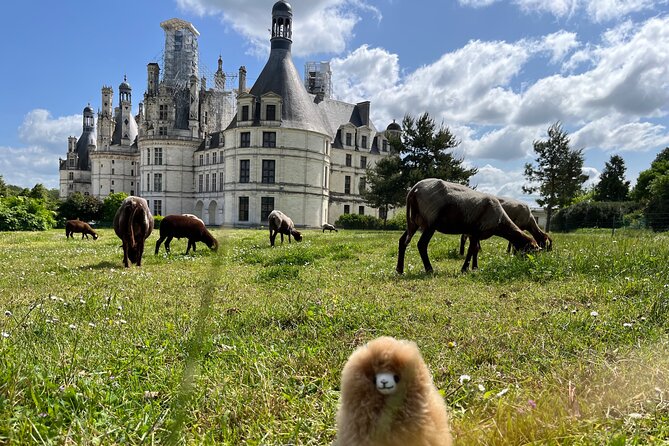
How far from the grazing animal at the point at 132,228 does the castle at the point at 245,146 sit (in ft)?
104

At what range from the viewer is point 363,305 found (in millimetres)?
4859

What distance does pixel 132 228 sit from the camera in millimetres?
11312

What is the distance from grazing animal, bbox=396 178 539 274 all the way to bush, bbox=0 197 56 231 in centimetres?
4066

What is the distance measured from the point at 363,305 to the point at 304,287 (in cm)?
215

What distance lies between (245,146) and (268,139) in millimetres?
3354

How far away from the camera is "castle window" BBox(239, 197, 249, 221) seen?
56.9 metres

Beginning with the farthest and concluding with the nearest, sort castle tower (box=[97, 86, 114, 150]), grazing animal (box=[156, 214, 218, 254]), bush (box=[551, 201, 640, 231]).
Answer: castle tower (box=[97, 86, 114, 150]), bush (box=[551, 201, 640, 231]), grazing animal (box=[156, 214, 218, 254])

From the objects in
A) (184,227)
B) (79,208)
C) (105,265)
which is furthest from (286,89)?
(105,265)

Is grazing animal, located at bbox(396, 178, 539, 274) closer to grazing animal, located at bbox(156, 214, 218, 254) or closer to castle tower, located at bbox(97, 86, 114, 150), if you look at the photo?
grazing animal, located at bbox(156, 214, 218, 254)

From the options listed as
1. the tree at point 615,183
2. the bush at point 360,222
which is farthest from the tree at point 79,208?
the tree at point 615,183

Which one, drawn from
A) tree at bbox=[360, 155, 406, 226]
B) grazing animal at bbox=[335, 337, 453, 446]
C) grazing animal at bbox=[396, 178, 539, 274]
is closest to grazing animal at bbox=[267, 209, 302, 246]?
grazing animal at bbox=[396, 178, 539, 274]

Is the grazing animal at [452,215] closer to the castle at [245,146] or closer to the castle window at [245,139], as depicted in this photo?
the castle at [245,146]

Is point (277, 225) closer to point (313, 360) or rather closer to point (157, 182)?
point (313, 360)

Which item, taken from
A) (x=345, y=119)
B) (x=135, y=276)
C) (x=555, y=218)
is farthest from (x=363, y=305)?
(x=345, y=119)
